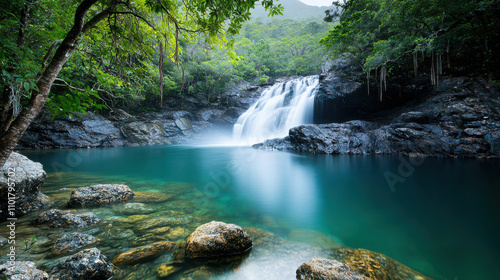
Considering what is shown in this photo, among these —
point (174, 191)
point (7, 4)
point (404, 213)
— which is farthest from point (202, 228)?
point (404, 213)

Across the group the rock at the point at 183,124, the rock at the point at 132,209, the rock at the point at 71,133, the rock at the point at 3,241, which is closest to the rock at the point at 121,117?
the rock at the point at 71,133

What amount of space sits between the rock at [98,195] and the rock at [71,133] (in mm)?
15993

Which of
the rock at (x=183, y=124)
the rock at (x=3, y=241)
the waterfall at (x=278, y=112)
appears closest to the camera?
the rock at (x=3, y=241)

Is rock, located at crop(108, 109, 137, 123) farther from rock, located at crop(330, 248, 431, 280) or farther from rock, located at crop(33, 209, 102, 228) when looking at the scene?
rock, located at crop(330, 248, 431, 280)

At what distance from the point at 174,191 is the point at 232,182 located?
2.23 meters

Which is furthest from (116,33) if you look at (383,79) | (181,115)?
(181,115)

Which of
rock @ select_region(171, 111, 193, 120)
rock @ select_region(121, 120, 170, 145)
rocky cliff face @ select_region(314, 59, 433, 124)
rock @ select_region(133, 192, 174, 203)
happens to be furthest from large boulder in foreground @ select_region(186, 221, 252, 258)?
rock @ select_region(171, 111, 193, 120)

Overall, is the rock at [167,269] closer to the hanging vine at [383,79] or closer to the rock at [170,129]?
the hanging vine at [383,79]

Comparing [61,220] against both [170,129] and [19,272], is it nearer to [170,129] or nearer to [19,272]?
[19,272]

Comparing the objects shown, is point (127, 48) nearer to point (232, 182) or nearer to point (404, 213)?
point (232, 182)

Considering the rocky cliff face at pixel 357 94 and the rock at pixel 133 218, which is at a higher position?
the rocky cliff face at pixel 357 94

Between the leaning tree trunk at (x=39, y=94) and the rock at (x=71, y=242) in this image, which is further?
the rock at (x=71, y=242)

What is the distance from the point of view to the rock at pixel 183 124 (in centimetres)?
2411

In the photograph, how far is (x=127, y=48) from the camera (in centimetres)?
259
